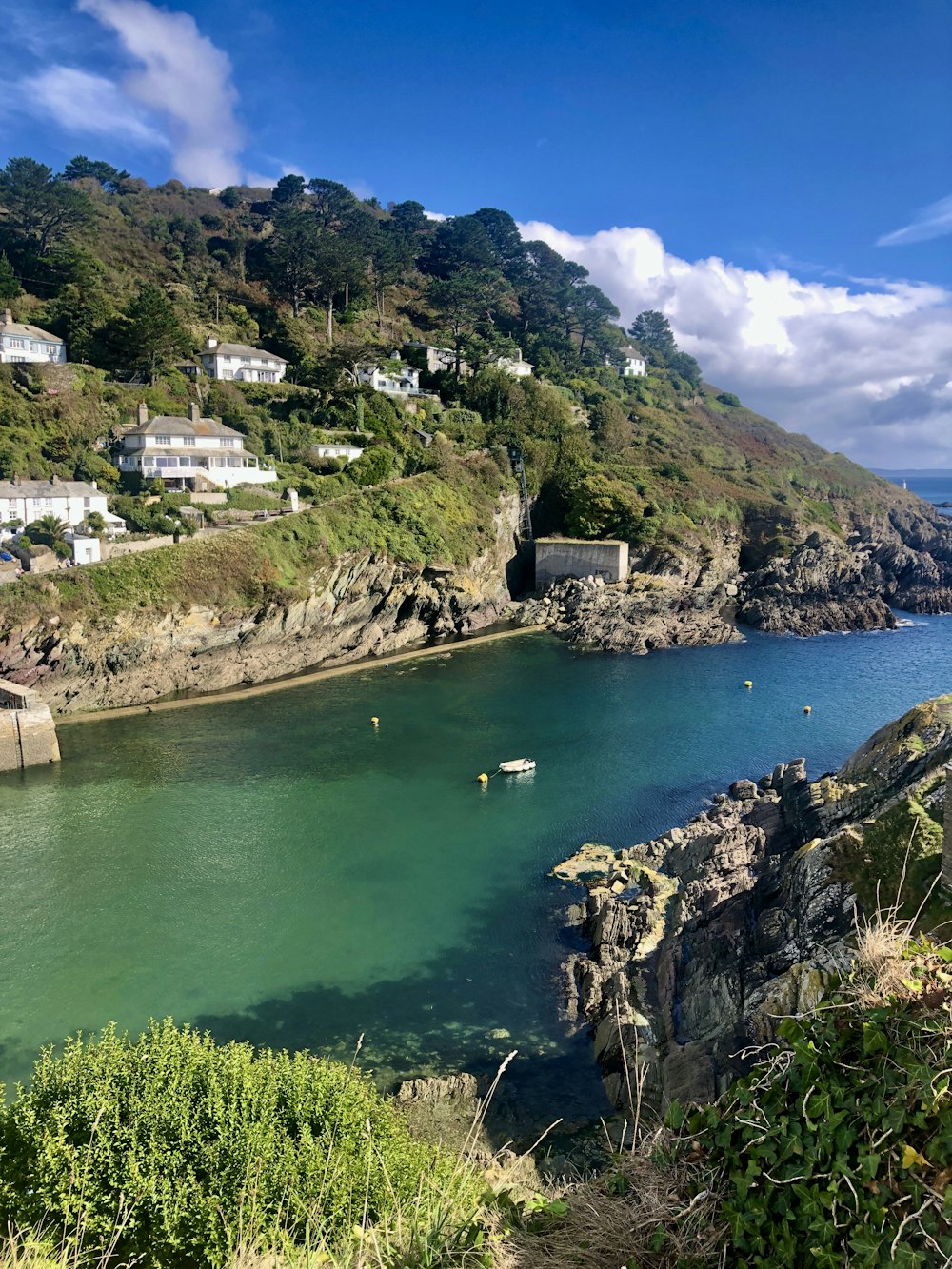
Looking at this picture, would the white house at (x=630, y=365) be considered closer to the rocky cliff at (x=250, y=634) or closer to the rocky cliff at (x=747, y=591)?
the rocky cliff at (x=747, y=591)

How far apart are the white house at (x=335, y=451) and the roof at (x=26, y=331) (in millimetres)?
18521

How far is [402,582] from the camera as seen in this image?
46.2 metres

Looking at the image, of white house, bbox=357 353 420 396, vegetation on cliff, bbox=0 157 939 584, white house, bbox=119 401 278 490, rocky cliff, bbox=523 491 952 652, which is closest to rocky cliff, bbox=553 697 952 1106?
rocky cliff, bbox=523 491 952 652

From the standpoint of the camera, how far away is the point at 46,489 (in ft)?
128

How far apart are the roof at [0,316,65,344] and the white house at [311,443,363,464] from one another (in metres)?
18.5

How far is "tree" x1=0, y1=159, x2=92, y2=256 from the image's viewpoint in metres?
63.3

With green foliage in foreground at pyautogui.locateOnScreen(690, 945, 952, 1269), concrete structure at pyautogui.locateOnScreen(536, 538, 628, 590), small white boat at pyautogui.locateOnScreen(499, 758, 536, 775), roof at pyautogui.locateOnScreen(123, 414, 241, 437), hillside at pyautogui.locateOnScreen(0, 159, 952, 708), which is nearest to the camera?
green foliage in foreground at pyautogui.locateOnScreen(690, 945, 952, 1269)

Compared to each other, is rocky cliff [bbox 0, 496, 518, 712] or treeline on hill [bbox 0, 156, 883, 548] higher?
treeline on hill [bbox 0, 156, 883, 548]

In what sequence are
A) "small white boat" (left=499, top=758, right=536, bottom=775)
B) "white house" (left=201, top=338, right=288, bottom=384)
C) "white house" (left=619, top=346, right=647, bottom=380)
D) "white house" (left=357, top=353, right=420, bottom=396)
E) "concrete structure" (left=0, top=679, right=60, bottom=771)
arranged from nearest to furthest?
1. "concrete structure" (left=0, top=679, right=60, bottom=771)
2. "small white boat" (left=499, top=758, right=536, bottom=775)
3. "white house" (left=201, top=338, right=288, bottom=384)
4. "white house" (left=357, top=353, right=420, bottom=396)
5. "white house" (left=619, top=346, right=647, bottom=380)

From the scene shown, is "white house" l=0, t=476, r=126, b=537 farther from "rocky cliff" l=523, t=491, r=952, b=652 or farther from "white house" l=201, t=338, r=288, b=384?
"rocky cliff" l=523, t=491, r=952, b=652

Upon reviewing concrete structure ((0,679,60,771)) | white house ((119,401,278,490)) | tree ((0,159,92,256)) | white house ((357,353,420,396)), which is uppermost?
tree ((0,159,92,256))

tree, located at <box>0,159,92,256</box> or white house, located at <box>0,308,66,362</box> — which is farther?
tree, located at <box>0,159,92,256</box>

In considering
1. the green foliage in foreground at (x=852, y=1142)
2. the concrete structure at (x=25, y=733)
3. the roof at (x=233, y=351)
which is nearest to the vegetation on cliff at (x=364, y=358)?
the roof at (x=233, y=351)

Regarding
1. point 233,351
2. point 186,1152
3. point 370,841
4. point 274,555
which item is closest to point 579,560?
point 274,555
